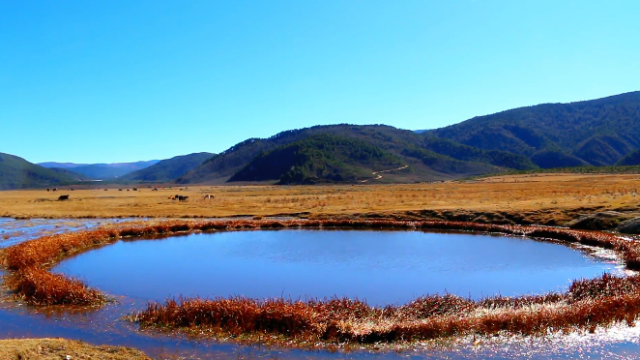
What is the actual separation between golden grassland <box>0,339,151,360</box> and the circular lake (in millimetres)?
6358

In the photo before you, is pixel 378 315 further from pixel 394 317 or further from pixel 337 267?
pixel 337 267

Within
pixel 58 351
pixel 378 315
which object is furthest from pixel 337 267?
pixel 58 351

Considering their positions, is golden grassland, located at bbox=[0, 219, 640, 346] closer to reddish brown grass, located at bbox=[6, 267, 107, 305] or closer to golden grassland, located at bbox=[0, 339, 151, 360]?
reddish brown grass, located at bbox=[6, 267, 107, 305]

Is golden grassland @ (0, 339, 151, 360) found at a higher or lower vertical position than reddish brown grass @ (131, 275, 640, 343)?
higher

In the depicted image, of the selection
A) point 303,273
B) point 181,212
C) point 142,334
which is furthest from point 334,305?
point 181,212

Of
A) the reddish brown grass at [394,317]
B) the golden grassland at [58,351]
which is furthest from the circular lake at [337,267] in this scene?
the golden grassland at [58,351]

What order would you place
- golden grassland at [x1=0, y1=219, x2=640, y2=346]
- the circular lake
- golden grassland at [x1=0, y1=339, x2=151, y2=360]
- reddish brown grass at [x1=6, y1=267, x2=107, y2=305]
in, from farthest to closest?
the circular lake < reddish brown grass at [x1=6, y1=267, x2=107, y2=305] < golden grassland at [x1=0, y1=219, x2=640, y2=346] < golden grassland at [x1=0, y1=339, x2=151, y2=360]

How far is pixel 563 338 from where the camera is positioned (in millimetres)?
13242

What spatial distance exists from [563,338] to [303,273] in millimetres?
12308

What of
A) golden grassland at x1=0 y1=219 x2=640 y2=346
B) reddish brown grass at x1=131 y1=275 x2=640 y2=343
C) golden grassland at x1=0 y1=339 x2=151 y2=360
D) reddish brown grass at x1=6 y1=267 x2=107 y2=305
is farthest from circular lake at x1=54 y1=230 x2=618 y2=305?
golden grassland at x1=0 y1=339 x2=151 y2=360

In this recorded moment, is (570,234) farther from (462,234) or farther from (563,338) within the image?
(563,338)

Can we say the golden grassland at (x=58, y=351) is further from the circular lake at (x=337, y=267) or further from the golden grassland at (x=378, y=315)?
the circular lake at (x=337, y=267)

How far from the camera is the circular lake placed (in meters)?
19.9

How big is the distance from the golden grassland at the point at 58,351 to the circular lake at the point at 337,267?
6358 mm
